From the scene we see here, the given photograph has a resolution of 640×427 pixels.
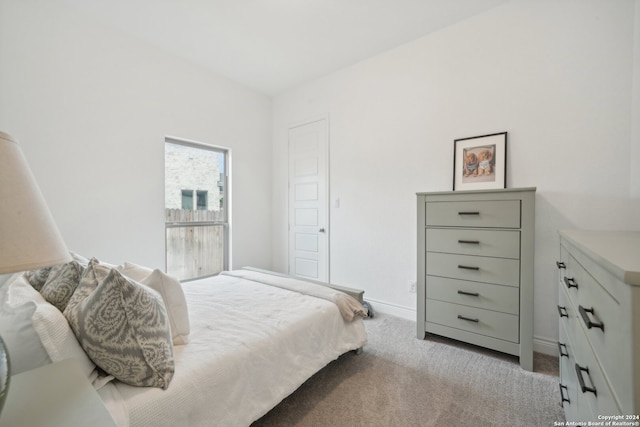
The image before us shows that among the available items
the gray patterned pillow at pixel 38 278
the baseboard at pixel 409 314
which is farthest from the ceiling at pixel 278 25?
the baseboard at pixel 409 314

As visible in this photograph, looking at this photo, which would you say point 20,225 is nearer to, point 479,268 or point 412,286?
point 479,268

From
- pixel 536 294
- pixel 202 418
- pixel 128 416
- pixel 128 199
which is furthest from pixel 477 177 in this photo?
pixel 128 199

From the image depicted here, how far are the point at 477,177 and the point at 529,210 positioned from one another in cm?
62

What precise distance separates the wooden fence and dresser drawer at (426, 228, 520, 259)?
8.51ft

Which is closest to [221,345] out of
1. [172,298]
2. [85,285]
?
[172,298]

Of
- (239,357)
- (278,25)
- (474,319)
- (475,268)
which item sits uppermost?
(278,25)

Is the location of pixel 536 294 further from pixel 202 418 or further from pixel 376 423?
pixel 202 418

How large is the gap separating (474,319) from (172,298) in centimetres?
206

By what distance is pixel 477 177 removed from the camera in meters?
2.31

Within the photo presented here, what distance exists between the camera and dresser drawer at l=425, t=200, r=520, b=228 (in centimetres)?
183

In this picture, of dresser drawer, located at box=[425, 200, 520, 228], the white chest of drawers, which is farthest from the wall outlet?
the white chest of drawers

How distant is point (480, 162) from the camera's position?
2.30 metres

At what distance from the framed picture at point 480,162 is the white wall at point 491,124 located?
0.06 meters

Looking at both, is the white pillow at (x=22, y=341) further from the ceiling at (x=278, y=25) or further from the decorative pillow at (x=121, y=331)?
the ceiling at (x=278, y=25)
